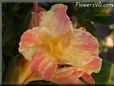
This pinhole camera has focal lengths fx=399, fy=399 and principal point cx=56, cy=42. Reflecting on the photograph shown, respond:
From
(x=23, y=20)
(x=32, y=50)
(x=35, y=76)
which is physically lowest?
(x=35, y=76)

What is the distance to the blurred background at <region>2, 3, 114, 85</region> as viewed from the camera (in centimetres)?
217

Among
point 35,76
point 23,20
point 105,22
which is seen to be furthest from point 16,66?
point 105,22

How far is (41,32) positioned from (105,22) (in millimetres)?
353

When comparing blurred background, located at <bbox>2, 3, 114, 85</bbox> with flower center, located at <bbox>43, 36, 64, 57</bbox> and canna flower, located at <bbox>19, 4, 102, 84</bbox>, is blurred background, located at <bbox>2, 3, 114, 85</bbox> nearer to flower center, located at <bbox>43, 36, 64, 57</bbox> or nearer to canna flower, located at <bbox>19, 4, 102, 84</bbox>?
canna flower, located at <bbox>19, 4, 102, 84</bbox>

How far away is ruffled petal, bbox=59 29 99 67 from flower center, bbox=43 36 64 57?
4cm

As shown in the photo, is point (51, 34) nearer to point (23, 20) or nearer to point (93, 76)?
point (23, 20)

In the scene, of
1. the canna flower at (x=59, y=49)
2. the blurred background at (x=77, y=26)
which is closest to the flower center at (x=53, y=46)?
the canna flower at (x=59, y=49)

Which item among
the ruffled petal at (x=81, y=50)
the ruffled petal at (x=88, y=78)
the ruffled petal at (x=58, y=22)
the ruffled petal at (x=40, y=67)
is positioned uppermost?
the ruffled petal at (x=58, y=22)

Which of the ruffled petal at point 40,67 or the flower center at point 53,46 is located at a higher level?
the flower center at point 53,46

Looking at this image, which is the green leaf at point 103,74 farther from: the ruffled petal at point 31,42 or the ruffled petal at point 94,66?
the ruffled petal at point 31,42

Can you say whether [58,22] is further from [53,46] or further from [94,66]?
[94,66]

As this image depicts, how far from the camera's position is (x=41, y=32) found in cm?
216

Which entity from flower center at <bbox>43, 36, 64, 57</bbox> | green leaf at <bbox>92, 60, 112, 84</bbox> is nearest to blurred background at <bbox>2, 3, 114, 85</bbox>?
green leaf at <bbox>92, 60, 112, 84</bbox>

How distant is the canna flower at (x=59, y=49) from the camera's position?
216cm
